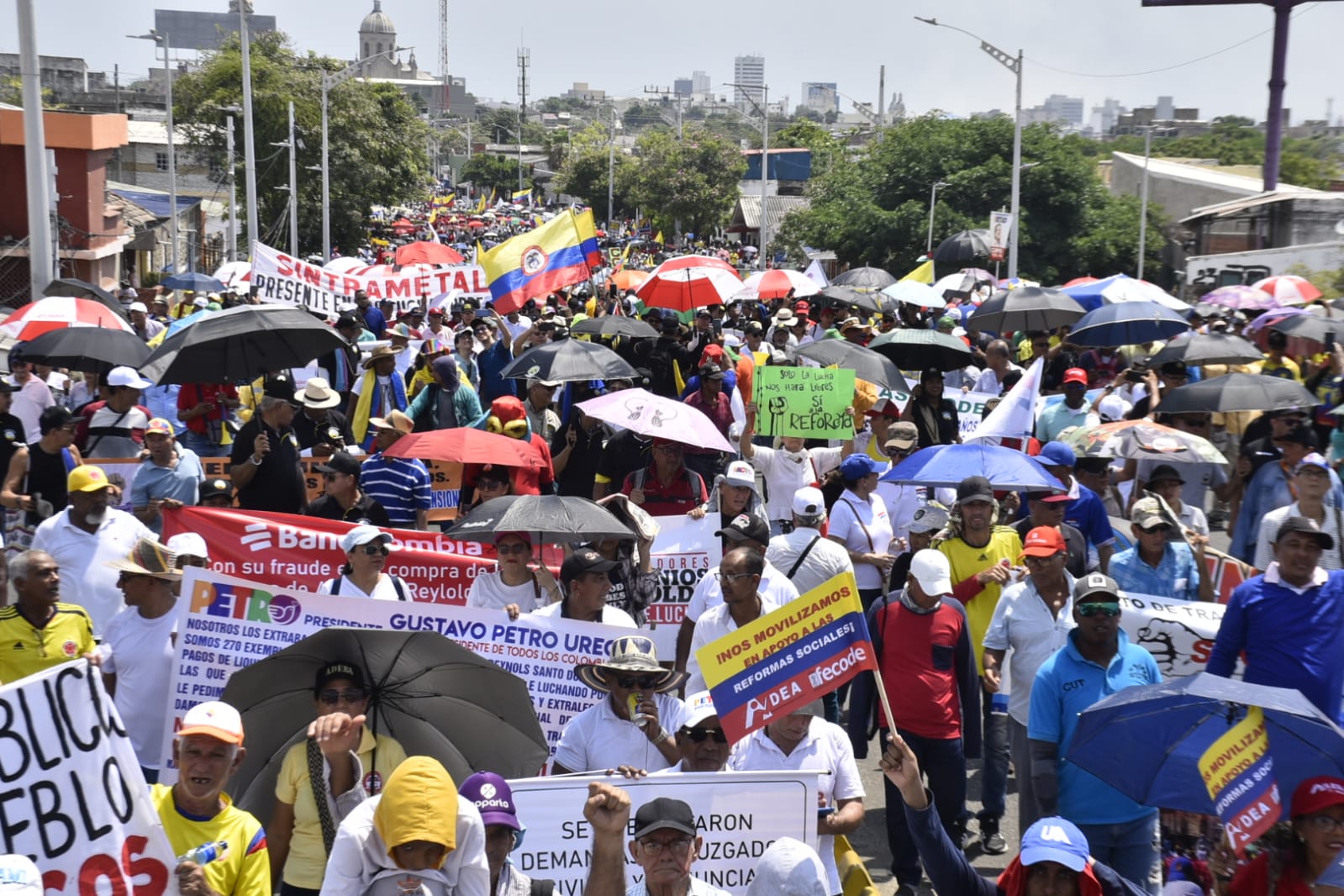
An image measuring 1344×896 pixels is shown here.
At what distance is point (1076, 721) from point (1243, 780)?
1142 mm

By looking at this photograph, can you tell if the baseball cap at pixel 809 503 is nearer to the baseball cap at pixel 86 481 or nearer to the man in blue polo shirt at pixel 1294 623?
the man in blue polo shirt at pixel 1294 623

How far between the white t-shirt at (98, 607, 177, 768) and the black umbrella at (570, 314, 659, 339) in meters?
9.10

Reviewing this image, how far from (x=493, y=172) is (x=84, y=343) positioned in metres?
140

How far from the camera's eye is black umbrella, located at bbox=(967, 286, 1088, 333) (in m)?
16.7

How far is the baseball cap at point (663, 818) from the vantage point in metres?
4.47

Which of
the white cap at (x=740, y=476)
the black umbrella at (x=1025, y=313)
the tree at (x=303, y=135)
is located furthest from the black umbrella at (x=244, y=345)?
the tree at (x=303, y=135)

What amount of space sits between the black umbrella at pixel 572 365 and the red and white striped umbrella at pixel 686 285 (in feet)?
22.8

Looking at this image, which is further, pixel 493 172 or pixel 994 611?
pixel 493 172

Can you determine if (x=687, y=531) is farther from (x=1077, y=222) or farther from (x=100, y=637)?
(x=1077, y=222)

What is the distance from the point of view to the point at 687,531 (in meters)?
8.55

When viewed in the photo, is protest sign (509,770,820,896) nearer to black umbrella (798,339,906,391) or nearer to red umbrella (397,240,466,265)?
black umbrella (798,339,906,391)

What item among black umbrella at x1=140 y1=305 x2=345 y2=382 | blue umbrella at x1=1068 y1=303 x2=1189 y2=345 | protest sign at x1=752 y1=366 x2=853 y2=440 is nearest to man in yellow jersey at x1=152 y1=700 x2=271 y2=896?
black umbrella at x1=140 y1=305 x2=345 y2=382

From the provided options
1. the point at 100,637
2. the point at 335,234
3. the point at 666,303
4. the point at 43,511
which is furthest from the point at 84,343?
the point at 335,234

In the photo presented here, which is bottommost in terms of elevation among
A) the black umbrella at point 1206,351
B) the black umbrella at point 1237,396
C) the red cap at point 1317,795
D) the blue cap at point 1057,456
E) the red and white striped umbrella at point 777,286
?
the red cap at point 1317,795
